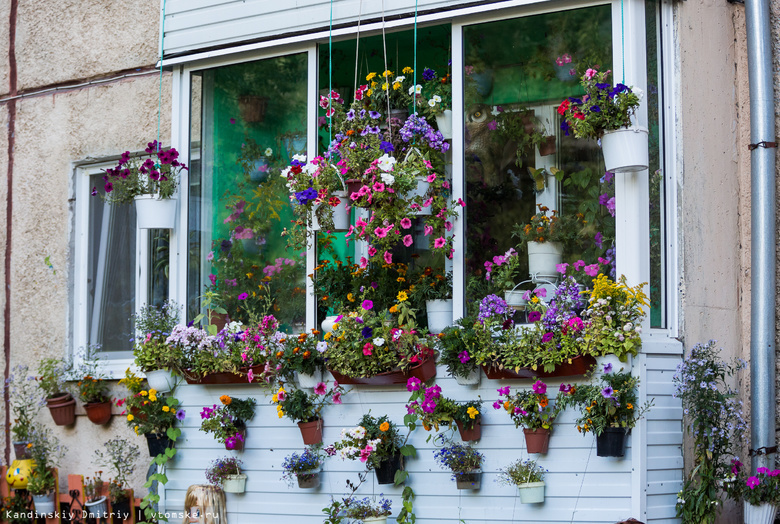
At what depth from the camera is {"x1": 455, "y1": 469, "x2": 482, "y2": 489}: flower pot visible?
4590 millimetres

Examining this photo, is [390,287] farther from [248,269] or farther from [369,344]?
[248,269]

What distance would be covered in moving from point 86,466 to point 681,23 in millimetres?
4919

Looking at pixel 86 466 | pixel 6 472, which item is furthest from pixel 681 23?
pixel 6 472

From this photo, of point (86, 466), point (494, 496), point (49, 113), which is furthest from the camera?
point (49, 113)

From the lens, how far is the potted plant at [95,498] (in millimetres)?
5926

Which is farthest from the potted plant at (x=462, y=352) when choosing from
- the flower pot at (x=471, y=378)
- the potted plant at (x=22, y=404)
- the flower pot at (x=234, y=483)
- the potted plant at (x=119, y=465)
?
the potted plant at (x=22, y=404)

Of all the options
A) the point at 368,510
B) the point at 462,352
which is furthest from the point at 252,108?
the point at 368,510

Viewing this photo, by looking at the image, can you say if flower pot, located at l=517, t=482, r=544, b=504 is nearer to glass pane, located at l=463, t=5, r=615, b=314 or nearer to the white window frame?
glass pane, located at l=463, t=5, r=615, b=314

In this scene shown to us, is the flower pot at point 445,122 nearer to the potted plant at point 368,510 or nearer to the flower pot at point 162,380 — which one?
the potted plant at point 368,510

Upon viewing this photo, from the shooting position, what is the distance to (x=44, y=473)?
6316mm

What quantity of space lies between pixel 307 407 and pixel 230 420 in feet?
1.64

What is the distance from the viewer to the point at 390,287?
5219 mm

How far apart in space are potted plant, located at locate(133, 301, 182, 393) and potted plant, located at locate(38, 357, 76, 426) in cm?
102

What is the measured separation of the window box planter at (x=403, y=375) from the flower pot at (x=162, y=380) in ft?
4.22
